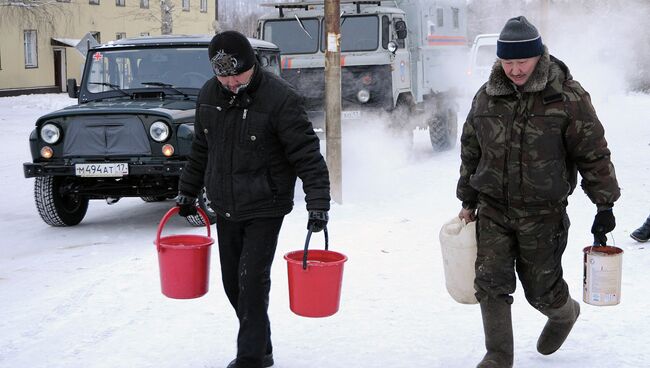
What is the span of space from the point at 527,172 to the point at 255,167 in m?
1.24

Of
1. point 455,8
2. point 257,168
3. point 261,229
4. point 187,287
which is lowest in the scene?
point 187,287

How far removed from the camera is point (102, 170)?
802cm

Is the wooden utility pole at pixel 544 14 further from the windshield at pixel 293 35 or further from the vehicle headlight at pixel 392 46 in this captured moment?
the vehicle headlight at pixel 392 46

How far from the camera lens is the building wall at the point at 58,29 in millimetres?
35875

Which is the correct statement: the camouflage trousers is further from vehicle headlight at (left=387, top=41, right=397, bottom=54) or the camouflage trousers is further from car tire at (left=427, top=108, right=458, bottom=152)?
car tire at (left=427, top=108, right=458, bottom=152)

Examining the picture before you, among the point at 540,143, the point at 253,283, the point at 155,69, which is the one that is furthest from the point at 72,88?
the point at 540,143

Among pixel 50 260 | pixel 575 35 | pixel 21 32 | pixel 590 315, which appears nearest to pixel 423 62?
pixel 50 260

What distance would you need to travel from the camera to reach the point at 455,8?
16500 millimetres

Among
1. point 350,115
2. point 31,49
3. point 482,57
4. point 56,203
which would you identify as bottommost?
point 56,203

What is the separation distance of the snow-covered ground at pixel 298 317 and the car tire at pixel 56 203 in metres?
0.15

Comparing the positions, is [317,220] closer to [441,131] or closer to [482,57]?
[441,131]

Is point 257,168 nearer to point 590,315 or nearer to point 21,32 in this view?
point 590,315

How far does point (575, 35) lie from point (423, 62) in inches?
895

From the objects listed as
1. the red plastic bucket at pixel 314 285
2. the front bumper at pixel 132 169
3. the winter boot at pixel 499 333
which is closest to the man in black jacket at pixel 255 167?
the red plastic bucket at pixel 314 285
